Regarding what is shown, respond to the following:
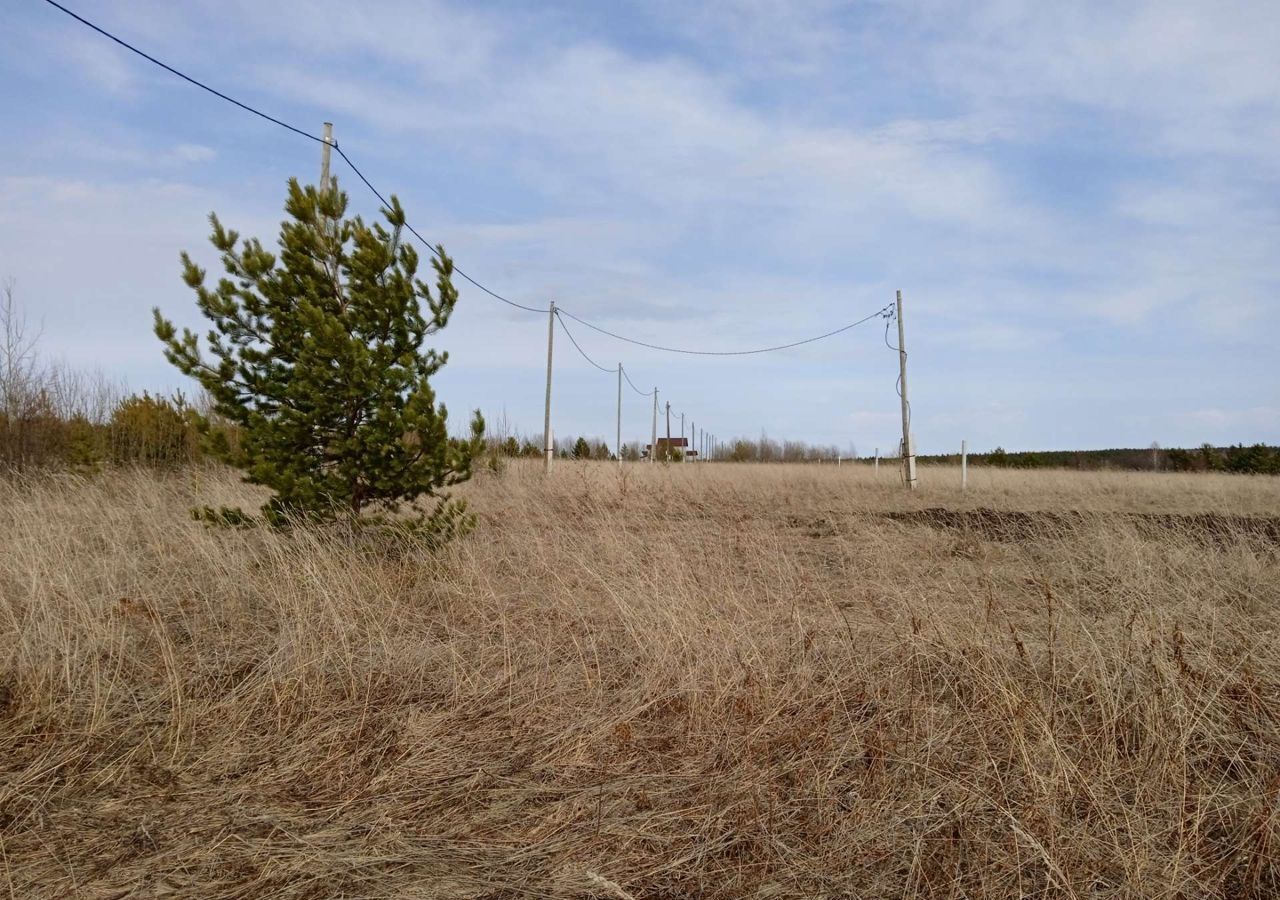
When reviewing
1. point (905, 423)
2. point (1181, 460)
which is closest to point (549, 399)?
point (905, 423)

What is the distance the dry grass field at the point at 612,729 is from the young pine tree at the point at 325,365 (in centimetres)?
62

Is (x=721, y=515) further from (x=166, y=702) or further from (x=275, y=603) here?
(x=166, y=702)

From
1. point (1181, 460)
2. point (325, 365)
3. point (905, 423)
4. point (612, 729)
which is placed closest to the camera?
point (612, 729)

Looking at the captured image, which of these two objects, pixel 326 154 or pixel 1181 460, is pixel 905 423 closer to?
pixel 326 154

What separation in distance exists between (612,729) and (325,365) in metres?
3.82

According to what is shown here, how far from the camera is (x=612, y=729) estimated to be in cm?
340

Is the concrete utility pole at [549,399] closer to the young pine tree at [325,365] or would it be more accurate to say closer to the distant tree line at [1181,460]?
the young pine tree at [325,365]

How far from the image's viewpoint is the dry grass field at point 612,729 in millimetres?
2406

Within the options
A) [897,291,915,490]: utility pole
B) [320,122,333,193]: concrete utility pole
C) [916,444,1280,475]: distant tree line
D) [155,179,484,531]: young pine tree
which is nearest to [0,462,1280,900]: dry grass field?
[155,179,484,531]: young pine tree

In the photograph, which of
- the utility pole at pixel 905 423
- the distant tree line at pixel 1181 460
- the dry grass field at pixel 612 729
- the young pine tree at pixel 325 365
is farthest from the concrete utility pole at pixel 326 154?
the distant tree line at pixel 1181 460

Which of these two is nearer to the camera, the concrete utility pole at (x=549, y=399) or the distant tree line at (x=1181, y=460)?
the concrete utility pole at (x=549, y=399)

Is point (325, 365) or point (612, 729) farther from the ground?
point (325, 365)

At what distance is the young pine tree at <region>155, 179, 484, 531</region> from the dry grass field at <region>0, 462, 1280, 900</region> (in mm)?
615

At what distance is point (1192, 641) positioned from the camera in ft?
13.9
